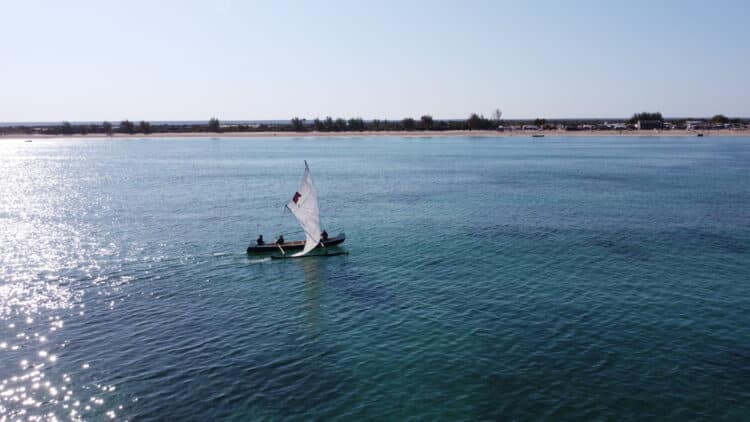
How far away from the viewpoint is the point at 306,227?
56.1m

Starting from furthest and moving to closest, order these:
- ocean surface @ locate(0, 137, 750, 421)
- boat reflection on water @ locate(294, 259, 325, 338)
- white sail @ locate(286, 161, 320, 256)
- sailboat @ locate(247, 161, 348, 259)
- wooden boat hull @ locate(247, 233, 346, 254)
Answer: wooden boat hull @ locate(247, 233, 346, 254), sailboat @ locate(247, 161, 348, 259), white sail @ locate(286, 161, 320, 256), boat reflection on water @ locate(294, 259, 325, 338), ocean surface @ locate(0, 137, 750, 421)

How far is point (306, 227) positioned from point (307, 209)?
2362mm

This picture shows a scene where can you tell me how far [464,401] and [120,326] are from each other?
87.6 feet

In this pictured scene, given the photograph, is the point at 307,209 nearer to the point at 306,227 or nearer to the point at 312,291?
the point at 306,227

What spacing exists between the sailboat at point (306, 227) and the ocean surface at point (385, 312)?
1.74 meters

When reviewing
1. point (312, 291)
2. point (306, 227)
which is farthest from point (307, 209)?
point (312, 291)

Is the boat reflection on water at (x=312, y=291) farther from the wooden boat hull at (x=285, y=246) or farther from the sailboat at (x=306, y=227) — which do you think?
the wooden boat hull at (x=285, y=246)

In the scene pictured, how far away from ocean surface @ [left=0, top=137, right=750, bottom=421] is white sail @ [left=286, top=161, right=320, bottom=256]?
115 inches

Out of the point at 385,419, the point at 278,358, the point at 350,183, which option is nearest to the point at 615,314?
the point at 385,419

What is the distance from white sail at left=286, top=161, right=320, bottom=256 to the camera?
53688 millimetres

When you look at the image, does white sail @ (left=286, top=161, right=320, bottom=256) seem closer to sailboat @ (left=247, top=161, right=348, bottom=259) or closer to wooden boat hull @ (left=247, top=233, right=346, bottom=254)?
sailboat @ (left=247, top=161, right=348, bottom=259)

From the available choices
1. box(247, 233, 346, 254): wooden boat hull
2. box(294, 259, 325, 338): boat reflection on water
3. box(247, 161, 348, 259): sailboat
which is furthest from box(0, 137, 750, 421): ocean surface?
box(247, 161, 348, 259): sailboat

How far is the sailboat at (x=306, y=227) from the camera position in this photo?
177ft

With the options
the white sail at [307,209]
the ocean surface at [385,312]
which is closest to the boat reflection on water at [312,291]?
the ocean surface at [385,312]
